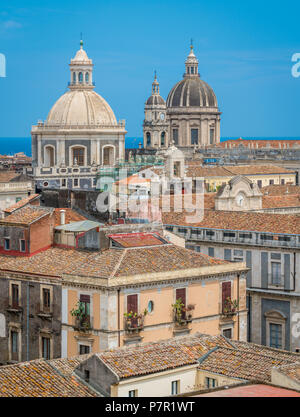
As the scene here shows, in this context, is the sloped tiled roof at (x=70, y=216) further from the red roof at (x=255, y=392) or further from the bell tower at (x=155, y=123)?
the bell tower at (x=155, y=123)

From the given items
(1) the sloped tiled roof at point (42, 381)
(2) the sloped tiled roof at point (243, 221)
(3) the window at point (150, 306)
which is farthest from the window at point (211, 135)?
(1) the sloped tiled roof at point (42, 381)

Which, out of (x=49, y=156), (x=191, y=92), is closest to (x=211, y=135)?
(x=191, y=92)

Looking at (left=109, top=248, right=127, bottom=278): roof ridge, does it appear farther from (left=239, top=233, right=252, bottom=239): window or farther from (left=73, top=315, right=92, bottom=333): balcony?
(left=239, top=233, right=252, bottom=239): window

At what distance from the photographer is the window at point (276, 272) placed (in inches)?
1554

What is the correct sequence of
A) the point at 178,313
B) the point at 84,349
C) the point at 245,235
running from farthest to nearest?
the point at 245,235, the point at 178,313, the point at 84,349

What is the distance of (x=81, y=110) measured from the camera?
269 feet

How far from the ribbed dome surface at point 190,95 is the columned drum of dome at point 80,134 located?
4764 cm

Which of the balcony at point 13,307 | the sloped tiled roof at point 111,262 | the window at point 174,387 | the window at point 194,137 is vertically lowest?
the window at point 174,387

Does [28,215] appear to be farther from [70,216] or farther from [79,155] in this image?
[79,155]

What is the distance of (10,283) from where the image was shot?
33.6m

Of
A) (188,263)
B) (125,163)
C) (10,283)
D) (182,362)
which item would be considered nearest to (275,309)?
(188,263)

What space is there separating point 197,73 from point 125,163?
54910mm

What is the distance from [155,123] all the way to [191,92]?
13006mm
